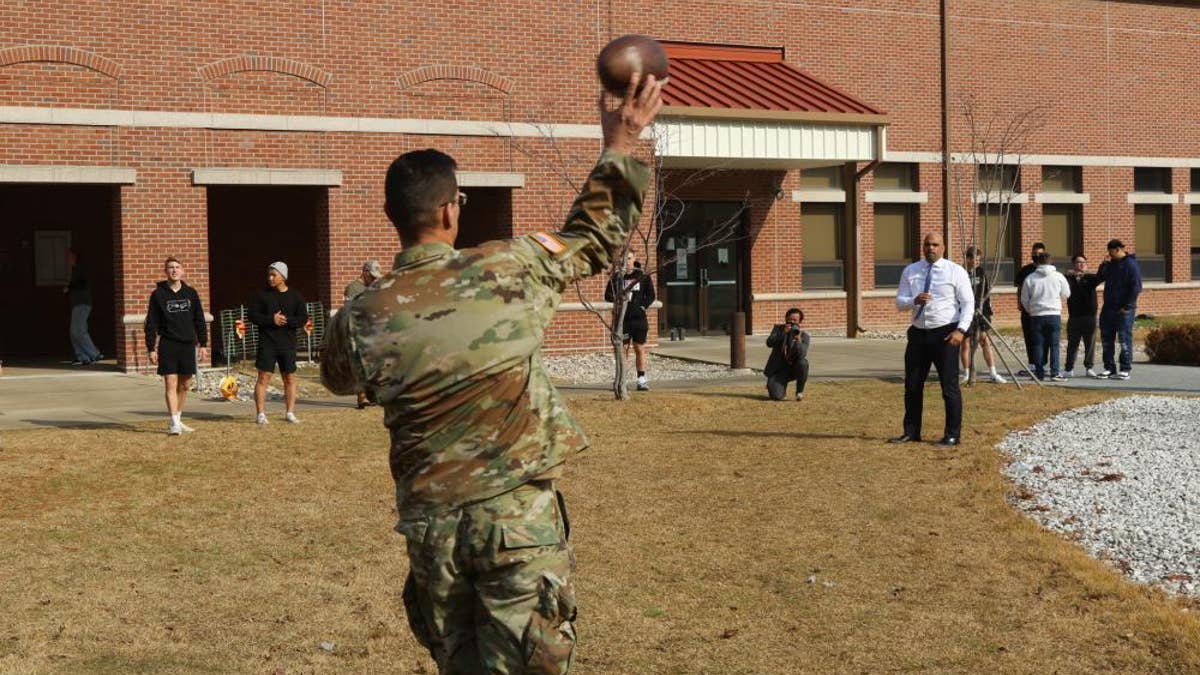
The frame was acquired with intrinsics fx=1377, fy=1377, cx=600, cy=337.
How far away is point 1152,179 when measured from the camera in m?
30.9

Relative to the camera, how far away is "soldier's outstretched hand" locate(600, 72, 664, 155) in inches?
141

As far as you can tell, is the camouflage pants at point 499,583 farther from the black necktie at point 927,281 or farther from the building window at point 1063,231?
the building window at point 1063,231

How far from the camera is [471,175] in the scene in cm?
2142

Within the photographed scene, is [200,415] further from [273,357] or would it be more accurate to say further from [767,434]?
[767,434]

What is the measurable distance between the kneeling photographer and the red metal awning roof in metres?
6.31

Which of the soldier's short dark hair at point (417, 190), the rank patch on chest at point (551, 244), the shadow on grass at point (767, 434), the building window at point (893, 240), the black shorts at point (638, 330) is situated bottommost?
the shadow on grass at point (767, 434)

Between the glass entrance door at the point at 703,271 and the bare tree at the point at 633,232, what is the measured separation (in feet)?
0.32

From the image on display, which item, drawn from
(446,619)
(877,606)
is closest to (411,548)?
(446,619)

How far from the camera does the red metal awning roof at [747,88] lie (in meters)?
22.3

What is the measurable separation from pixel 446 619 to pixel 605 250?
1.07 m

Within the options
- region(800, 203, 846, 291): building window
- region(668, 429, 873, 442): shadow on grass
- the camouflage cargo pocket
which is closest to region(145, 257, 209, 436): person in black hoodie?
region(668, 429, 873, 442): shadow on grass

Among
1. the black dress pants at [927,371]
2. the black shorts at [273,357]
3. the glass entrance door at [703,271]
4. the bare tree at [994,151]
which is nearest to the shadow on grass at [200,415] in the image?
the black shorts at [273,357]

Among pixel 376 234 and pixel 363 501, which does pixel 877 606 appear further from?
pixel 376 234

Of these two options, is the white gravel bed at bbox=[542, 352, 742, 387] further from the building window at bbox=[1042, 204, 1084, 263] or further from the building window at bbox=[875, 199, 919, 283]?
the building window at bbox=[1042, 204, 1084, 263]
